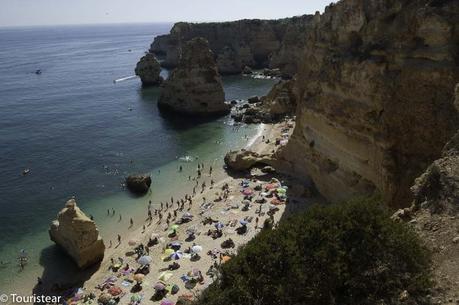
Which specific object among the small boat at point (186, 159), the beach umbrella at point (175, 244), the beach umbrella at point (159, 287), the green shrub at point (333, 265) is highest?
the green shrub at point (333, 265)

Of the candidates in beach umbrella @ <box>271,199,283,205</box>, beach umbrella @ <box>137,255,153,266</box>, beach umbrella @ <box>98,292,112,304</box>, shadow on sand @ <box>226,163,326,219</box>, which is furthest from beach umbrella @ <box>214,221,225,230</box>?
beach umbrella @ <box>98,292,112,304</box>

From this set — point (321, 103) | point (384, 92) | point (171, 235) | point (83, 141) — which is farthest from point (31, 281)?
point (83, 141)

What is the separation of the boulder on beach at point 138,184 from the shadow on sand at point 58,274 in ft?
31.8

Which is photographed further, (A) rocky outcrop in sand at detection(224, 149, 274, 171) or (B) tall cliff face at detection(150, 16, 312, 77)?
(B) tall cliff face at detection(150, 16, 312, 77)

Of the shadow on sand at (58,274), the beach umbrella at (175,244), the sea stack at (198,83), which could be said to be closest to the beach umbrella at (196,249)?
the beach umbrella at (175,244)

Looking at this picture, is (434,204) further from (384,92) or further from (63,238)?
(63,238)

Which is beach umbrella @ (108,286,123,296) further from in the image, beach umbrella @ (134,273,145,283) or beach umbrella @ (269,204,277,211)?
beach umbrella @ (269,204,277,211)

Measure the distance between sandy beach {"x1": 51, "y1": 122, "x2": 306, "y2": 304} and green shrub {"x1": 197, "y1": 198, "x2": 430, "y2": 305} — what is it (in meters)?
8.40

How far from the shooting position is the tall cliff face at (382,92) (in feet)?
66.9

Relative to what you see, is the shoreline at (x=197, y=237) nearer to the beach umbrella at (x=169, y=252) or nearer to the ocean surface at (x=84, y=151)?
the beach umbrella at (x=169, y=252)

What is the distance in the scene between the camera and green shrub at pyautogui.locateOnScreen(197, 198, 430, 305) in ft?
36.5

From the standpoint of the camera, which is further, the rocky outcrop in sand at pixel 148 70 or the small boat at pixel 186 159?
the rocky outcrop in sand at pixel 148 70

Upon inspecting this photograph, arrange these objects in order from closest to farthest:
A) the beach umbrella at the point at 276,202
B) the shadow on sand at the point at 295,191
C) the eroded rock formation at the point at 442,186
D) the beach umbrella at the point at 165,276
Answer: the eroded rock formation at the point at 442,186
the beach umbrella at the point at 165,276
the shadow on sand at the point at 295,191
the beach umbrella at the point at 276,202

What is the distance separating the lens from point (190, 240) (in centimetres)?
2991
